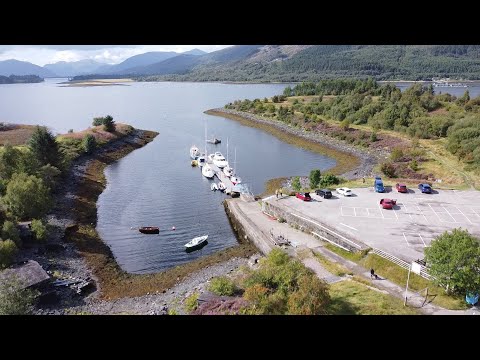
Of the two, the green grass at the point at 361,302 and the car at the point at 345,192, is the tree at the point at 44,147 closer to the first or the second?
the car at the point at 345,192

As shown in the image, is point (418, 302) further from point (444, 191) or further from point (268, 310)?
point (444, 191)

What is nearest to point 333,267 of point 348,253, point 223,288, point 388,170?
point 348,253

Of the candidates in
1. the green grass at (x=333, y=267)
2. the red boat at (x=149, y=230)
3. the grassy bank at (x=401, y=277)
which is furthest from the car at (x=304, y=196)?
the red boat at (x=149, y=230)

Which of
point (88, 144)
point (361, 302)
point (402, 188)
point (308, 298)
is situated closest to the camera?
point (308, 298)

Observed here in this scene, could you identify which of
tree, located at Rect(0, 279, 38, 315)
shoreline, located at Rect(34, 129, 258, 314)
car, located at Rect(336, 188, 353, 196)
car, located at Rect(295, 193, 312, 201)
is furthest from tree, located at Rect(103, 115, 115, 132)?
tree, located at Rect(0, 279, 38, 315)

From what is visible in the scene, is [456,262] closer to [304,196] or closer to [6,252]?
[304,196]

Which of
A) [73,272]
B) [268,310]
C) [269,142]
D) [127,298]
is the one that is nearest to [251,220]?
[127,298]
